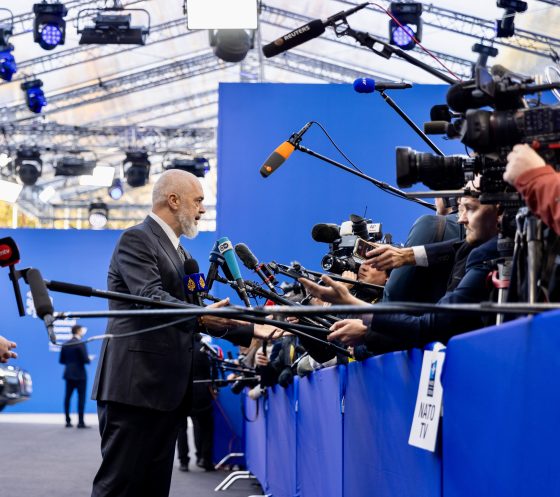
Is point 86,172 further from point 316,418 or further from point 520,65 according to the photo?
point 316,418

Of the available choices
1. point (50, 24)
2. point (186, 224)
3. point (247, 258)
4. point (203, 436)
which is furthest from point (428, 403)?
point (50, 24)

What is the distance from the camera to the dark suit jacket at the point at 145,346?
11.1 ft

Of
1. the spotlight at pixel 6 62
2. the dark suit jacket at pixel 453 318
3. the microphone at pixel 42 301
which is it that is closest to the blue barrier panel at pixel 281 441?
the dark suit jacket at pixel 453 318

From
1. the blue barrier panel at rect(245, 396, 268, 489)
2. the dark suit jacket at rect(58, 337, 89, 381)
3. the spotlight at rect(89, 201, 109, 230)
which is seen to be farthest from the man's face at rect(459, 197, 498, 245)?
the spotlight at rect(89, 201, 109, 230)

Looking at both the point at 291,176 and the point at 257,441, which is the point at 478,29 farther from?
the point at 257,441

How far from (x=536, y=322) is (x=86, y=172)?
17.0 meters

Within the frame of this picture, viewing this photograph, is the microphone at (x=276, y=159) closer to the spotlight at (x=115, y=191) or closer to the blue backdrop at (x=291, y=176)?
the blue backdrop at (x=291, y=176)

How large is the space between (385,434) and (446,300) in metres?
0.48

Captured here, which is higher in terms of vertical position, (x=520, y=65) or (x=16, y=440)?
(x=520, y=65)

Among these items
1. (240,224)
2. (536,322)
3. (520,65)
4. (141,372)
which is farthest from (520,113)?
(520,65)

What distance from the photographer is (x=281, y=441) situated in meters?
5.61

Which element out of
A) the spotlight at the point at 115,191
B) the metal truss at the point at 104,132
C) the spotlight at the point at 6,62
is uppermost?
the spotlight at the point at 6,62

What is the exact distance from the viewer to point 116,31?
40.0 ft

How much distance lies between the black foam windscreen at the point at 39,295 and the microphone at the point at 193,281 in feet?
4.63
